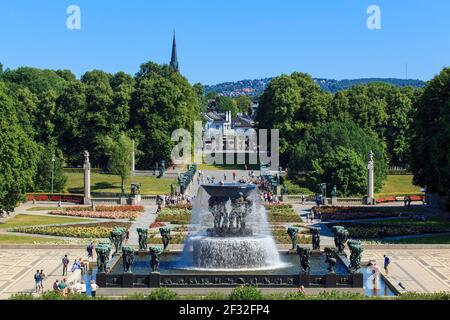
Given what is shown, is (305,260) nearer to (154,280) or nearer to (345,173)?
(154,280)

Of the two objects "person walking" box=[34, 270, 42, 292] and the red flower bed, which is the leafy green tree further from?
"person walking" box=[34, 270, 42, 292]

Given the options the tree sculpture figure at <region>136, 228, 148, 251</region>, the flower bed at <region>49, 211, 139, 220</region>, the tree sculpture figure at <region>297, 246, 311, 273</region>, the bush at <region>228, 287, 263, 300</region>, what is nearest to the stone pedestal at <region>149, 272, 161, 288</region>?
the tree sculpture figure at <region>297, 246, 311, 273</region>

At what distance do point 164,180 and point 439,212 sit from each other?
39.8 m

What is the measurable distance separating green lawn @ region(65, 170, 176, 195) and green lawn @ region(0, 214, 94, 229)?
69.6ft

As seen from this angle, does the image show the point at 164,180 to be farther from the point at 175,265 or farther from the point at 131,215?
the point at 175,265

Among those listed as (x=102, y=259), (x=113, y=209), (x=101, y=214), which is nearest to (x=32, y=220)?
(x=101, y=214)

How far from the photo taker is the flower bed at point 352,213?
227 ft

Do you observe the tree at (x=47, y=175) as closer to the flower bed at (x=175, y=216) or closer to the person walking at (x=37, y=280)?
the flower bed at (x=175, y=216)

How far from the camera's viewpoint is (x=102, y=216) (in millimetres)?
70250

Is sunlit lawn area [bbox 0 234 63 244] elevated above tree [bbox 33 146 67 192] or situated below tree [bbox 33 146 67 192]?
below

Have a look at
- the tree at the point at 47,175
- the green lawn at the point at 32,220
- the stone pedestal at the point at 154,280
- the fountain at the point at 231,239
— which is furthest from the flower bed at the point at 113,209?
the stone pedestal at the point at 154,280

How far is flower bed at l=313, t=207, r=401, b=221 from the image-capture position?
69.2 meters

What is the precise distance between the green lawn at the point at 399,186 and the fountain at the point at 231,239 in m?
50.9
